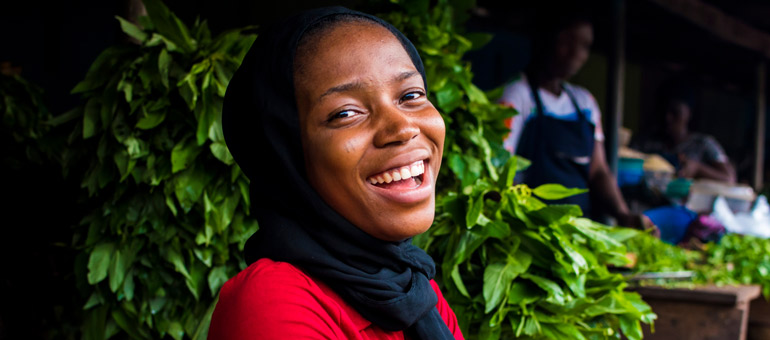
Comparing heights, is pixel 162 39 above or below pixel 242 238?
above

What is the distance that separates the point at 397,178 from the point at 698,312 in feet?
7.42

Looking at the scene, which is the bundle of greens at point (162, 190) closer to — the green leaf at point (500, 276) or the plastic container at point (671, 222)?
the green leaf at point (500, 276)

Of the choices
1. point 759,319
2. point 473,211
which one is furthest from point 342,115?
point 759,319

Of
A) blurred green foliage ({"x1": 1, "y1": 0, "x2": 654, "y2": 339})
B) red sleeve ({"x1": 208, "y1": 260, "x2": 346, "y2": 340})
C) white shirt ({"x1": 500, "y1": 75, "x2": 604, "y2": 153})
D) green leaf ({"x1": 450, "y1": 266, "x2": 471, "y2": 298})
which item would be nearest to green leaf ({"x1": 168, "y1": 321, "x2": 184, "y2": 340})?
blurred green foliage ({"x1": 1, "y1": 0, "x2": 654, "y2": 339})

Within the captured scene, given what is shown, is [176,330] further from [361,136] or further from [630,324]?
[630,324]

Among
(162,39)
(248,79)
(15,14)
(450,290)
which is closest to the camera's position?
(248,79)

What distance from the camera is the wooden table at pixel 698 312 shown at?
271 cm

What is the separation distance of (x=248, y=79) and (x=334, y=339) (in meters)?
0.47

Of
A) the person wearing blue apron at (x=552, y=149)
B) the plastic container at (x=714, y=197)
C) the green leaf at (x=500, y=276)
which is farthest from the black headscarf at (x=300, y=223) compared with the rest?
the plastic container at (x=714, y=197)

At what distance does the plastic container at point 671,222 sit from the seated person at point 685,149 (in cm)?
202

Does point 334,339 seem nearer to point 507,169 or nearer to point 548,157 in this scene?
point 507,169

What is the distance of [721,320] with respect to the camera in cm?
274

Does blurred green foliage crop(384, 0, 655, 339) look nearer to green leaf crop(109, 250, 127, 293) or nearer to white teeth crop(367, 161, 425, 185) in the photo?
white teeth crop(367, 161, 425, 185)

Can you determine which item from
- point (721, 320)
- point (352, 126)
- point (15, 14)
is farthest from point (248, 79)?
point (15, 14)
